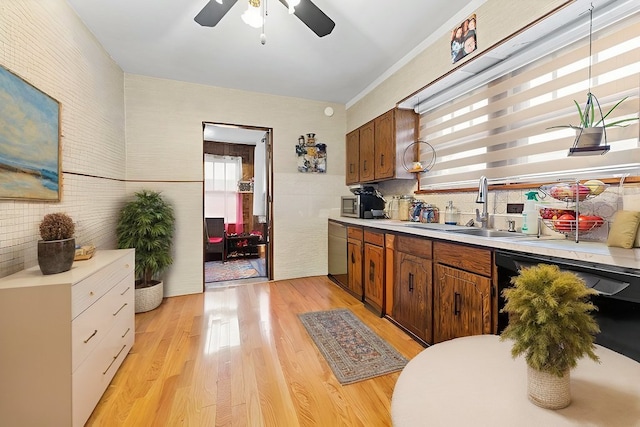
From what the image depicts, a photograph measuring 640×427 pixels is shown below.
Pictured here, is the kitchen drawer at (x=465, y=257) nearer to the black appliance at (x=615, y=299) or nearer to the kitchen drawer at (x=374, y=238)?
the black appliance at (x=615, y=299)

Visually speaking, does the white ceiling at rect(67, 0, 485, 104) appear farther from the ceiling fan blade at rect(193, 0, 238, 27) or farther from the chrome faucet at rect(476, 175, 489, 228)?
the chrome faucet at rect(476, 175, 489, 228)

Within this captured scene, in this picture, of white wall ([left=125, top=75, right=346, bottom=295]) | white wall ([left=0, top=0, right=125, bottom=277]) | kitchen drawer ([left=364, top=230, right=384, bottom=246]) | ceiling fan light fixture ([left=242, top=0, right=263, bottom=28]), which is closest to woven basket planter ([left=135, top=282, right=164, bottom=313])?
white wall ([left=125, top=75, right=346, bottom=295])

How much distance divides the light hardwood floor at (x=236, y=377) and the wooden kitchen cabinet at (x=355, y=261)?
1.01 feet

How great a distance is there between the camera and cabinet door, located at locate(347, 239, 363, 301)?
3.13m

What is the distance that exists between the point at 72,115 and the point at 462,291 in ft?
10.6

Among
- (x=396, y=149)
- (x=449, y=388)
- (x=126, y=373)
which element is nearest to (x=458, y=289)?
(x=449, y=388)

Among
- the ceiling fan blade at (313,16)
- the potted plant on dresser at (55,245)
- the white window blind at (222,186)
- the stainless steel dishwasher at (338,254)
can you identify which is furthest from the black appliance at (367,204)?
the white window blind at (222,186)

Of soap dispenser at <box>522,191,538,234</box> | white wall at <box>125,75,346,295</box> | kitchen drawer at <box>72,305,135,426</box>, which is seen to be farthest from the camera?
white wall at <box>125,75,346,295</box>

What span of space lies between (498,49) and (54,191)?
3323 mm

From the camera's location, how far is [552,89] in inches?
72.7

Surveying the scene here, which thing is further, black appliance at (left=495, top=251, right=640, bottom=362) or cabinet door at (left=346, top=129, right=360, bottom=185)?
cabinet door at (left=346, top=129, right=360, bottom=185)

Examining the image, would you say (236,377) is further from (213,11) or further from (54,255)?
(213,11)

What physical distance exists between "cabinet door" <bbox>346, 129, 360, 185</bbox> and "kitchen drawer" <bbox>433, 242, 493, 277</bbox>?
6.76ft

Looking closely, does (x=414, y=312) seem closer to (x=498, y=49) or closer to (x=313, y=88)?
(x=498, y=49)
